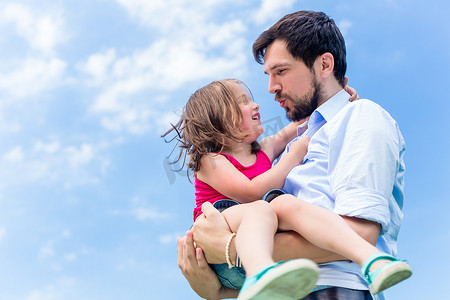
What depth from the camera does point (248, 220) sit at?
2650 mm

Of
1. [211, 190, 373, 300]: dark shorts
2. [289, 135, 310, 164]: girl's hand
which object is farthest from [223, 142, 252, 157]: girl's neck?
[211, 190, 373, 300]: dark shorts

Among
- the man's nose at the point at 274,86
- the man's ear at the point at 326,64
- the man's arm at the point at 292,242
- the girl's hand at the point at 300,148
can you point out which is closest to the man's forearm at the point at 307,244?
the man's arm at the point at 292,242

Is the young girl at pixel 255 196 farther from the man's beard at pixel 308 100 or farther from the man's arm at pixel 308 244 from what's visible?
the man's beard at pixel 308 100

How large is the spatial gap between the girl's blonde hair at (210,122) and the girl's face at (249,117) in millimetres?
37

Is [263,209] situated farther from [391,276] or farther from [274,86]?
[274,86]

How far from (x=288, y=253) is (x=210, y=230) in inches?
19.5

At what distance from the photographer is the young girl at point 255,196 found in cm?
219

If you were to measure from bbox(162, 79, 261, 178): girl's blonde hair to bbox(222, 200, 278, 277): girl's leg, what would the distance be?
38.4 inches

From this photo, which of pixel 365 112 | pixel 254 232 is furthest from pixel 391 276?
pixel 365 112

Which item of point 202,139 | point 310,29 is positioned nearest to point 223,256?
point 202,139

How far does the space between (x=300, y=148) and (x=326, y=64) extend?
3.52 feet

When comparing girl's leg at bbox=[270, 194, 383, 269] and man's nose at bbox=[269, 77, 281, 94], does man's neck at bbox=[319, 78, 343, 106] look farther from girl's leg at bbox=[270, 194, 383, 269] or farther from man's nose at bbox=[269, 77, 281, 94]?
girl's leg at bbox=[270, 194, 383, 269]

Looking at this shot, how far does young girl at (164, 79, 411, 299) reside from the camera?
2188 mm

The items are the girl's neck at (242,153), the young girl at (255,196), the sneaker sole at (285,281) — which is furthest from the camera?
the girl's neck at (242,153)
